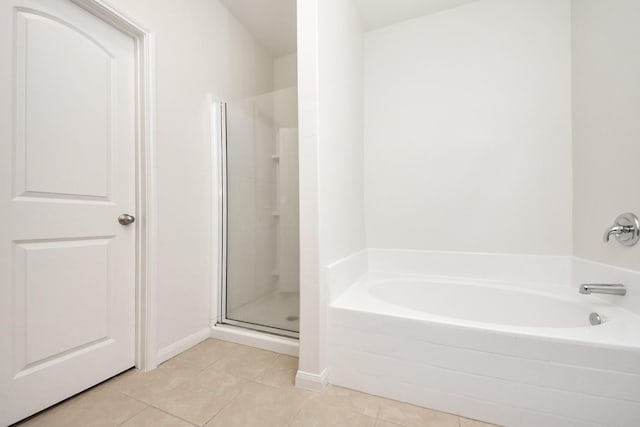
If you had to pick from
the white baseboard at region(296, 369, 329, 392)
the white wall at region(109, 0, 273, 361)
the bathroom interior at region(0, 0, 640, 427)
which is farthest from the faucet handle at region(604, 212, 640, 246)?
the white wall at region(109, 0, 273, 361)

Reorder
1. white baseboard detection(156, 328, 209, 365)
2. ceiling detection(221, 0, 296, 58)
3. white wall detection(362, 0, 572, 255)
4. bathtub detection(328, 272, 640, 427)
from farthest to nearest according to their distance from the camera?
ceiling detection(221, 0, 296, 58)
white wall detection(362, 0, 572, 255)
white baseboard detection(156, 328, 209, 365)
bathtub detection(328, 272, 640, 427)

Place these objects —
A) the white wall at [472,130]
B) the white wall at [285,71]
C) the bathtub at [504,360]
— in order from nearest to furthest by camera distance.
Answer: the bathtub at [504,360] → the white wall at [472,130] → the white wall at [285,71]

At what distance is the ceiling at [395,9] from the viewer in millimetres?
1792

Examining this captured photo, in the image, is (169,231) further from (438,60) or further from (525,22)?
(525,22)

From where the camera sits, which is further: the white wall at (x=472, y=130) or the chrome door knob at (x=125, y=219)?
the white wall at (x=472, y=130)

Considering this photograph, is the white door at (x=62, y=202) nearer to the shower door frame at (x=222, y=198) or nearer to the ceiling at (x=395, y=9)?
the shower door frame at (x=222, y=198)

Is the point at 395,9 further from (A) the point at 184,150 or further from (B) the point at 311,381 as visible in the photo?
(B) the point at 311,381

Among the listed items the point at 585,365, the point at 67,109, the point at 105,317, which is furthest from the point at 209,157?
the point at 585,365

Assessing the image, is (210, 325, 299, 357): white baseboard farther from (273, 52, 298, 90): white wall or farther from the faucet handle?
(273, 52, 298, 90): white wall

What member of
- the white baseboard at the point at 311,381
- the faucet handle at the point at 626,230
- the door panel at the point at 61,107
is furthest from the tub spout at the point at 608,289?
the door panel at the point at 61,107

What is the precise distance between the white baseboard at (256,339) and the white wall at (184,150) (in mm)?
126

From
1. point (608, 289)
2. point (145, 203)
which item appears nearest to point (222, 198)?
point (145, 203)

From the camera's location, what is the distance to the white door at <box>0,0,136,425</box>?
991 millimetres

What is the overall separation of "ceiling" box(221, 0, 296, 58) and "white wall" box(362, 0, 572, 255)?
2.35 ft
